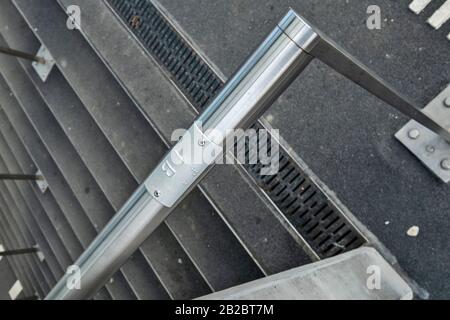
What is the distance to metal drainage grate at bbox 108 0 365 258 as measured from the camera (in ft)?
4.36

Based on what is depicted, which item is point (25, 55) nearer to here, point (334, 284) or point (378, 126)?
point (378, 126)

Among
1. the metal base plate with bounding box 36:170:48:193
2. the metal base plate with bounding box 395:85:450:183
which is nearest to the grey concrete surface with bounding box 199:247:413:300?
the metal base plate with bounding box 395:85:450:183

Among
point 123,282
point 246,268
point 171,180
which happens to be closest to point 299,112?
point 246,268

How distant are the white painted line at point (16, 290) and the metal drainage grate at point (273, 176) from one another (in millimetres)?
2084

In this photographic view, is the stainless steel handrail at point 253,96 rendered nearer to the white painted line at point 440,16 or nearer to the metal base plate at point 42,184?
the white painted line at point 440,16

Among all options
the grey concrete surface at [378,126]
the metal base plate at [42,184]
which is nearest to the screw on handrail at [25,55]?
the metal base plate at [42,184]

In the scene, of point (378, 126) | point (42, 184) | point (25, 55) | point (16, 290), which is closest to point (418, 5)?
point (378, 126)

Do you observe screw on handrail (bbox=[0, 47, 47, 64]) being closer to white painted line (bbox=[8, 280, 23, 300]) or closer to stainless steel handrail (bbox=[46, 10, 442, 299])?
stainless steel handrail (bbox=[46, 10, 442, 299])

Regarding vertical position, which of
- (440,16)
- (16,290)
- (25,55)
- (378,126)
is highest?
(25,55)

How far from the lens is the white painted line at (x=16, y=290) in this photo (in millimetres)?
2845

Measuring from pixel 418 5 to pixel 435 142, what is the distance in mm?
451

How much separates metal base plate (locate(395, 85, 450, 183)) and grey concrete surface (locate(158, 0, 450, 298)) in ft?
0.12

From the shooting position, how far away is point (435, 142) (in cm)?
129
